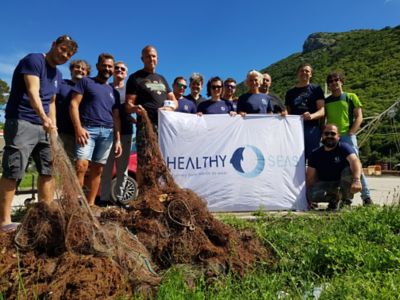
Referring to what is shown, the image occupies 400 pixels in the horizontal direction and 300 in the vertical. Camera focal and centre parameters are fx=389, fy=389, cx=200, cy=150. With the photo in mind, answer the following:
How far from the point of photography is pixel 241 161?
21.5 ft

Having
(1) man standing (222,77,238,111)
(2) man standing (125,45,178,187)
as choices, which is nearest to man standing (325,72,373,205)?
(1) man standing (222,77,238,111)

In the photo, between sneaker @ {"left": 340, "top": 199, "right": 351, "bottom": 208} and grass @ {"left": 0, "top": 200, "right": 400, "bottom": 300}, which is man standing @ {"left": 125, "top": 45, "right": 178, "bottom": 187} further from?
sneaker @ {"left": 340, "top": 199, "right": 351, "bottom": 208}

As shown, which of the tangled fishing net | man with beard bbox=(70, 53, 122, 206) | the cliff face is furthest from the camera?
the cliff face

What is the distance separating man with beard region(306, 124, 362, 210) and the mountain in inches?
837

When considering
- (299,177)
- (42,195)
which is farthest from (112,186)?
(299,177)

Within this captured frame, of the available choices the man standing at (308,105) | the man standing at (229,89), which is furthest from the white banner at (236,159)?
the man standing at (229,89)

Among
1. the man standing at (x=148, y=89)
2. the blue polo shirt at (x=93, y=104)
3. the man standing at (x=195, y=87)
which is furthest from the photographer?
the man standing at (x=195, y=87)

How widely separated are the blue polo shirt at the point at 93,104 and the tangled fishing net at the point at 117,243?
156 centimetres

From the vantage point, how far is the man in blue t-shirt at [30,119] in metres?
4.07

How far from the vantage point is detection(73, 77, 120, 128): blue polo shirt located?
554 centimetres

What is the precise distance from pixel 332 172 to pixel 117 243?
423 centimetres

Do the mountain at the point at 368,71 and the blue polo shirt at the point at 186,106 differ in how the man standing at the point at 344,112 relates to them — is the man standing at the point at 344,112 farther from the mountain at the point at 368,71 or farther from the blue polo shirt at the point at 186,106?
the mountain at the point at 368,71

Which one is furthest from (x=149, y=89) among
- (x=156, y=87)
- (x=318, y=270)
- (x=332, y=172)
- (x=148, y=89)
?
(x=318, y=270)

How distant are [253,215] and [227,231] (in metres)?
2.15
